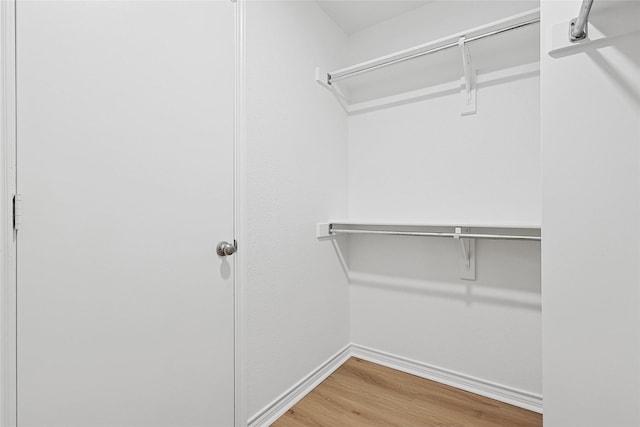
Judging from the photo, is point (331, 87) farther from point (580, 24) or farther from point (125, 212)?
point (125, 212)

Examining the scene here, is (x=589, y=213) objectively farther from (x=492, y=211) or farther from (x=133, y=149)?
(x=133, y=149)

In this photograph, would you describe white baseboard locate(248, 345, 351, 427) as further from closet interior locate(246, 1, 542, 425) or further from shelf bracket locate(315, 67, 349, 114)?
shelf bracket locate(315, 67, 349, 114)

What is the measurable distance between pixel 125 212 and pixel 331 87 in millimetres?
1488

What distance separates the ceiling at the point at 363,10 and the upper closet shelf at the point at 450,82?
0.31m

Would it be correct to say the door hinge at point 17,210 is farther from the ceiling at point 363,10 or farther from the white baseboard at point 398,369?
the ceiling at point 363,10

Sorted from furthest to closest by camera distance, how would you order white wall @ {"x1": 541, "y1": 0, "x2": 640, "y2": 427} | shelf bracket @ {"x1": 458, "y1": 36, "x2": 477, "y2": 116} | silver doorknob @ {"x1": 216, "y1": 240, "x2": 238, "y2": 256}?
shelf bracket @ {"x1": 458, "y1": 36, "x2": 477, "y2": 116} < silver doorknob @ {"x1": 216, "y1": 240, "x2": 238, "y2": 256} < white wall @ {"x1": 541, "y1": 0, "x2": 640, "y2": 427}

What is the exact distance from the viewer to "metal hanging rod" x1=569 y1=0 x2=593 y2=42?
2.79 feet

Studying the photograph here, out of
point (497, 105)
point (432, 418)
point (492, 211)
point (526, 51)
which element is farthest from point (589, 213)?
point (432, 418)

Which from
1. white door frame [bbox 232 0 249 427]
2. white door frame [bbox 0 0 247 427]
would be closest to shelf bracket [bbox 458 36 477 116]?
white door frame [bbox 232 0 249 427]

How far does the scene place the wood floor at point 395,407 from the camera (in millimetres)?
1493

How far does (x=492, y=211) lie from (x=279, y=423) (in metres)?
1.56

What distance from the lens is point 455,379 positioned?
179 cm

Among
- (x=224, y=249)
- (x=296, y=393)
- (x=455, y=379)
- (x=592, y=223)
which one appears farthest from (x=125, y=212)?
(x=455, y=379)

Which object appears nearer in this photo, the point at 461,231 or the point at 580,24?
the point at 580,24
